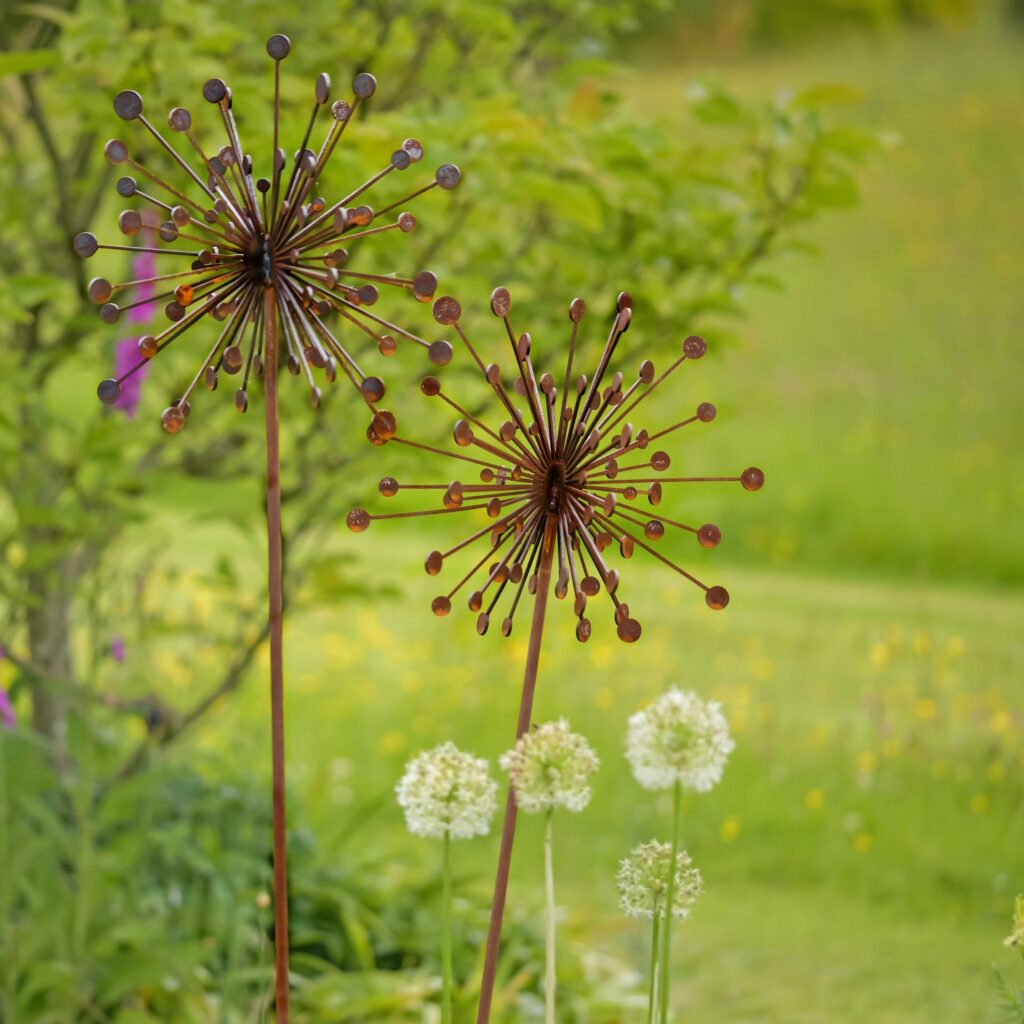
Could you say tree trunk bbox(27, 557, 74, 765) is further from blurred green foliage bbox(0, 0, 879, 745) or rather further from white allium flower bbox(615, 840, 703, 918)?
white allium flower bbox(615, 840, 703, 918)

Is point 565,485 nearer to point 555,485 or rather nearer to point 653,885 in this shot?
point 555,485

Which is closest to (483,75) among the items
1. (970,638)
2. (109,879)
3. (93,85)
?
(93,85)

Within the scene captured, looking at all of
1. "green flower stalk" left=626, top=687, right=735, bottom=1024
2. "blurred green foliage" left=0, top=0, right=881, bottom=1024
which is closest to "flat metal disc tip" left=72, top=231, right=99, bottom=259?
"green flower stalk" left=626, top=687, right=735, bottom=1024

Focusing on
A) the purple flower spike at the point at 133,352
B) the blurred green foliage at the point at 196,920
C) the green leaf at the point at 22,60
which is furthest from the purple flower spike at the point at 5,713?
the green leaf at the point at 22,60

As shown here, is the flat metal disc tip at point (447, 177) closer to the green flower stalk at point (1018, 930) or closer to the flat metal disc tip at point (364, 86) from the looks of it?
the flat metal disc tip at point (364, 86)

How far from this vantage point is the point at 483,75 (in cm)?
201

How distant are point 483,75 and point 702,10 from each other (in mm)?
6437

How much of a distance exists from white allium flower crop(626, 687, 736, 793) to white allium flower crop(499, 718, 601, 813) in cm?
3

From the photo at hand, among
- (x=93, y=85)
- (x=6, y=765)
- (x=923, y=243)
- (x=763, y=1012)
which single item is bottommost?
(x=763, y=1012)

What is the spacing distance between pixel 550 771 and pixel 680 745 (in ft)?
0.25

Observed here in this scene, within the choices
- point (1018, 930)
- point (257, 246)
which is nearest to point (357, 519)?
point (257, 246)

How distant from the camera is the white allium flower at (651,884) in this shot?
79cm

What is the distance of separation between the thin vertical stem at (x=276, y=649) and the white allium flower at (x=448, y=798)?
0.36 feet

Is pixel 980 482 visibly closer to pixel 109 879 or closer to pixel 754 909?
pixel 754 909
